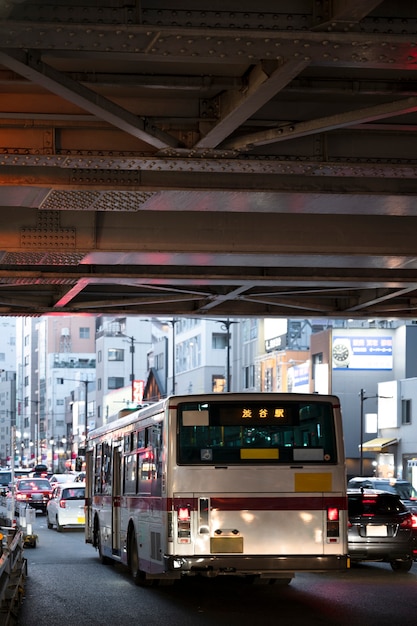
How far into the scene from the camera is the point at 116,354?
14712 centimetres

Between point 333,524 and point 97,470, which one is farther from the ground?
point 97,470

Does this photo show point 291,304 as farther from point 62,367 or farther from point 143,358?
point 62,367

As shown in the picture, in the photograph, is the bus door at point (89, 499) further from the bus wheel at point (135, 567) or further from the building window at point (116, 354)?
the building window at point (116, 354)

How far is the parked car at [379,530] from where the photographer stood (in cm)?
2281

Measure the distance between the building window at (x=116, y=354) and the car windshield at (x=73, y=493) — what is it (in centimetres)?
10759

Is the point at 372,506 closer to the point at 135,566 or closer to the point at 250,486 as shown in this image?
the point at 135,566

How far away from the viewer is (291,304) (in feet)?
98.7

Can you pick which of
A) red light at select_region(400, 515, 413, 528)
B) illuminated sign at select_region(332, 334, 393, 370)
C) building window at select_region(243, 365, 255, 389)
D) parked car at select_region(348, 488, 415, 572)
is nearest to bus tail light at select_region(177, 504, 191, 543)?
parked car at select_region(348, 488, 415, 572)

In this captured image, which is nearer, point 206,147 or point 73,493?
point 206,147

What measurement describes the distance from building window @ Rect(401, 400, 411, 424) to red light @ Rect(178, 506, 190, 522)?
175 ft

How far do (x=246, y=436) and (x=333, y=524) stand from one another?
180 cm

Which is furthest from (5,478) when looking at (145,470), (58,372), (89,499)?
(58,372)

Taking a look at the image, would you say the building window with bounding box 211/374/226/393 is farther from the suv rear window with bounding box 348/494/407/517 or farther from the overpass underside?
the suv rear window with bounding box 348/494/407/517

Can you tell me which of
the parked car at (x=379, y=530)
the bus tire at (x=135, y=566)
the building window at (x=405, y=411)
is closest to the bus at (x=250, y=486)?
the bus tire at (x=135, y=566)
